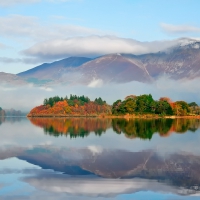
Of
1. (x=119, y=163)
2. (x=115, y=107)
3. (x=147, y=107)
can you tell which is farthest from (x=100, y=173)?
(x=115, y=107)

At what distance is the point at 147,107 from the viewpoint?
78.9 m

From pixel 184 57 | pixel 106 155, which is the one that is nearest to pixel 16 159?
pixel 106 155

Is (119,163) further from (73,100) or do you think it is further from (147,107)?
(73,100)

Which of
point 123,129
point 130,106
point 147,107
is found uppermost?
point 130,106

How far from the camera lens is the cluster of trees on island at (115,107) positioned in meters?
78.3

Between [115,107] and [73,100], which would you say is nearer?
[115,107]

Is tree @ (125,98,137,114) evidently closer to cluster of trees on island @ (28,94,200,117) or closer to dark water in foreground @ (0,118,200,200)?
cluster of trees on island @ (28,94,200,117)

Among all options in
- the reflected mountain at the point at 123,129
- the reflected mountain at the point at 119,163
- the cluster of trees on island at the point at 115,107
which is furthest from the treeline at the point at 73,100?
the reflected mountain at the point at 119,163

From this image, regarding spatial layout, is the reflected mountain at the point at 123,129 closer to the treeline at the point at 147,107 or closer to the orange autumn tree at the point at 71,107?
the treeline at the point at 147,107

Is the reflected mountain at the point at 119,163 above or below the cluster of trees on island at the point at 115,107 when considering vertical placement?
below

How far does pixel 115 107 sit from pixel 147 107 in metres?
7.93

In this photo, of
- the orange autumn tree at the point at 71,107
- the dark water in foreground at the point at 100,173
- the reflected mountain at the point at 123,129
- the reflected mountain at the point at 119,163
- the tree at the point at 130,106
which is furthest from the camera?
the orange autumn tree at the point at 71,107

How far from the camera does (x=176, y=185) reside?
8016mm

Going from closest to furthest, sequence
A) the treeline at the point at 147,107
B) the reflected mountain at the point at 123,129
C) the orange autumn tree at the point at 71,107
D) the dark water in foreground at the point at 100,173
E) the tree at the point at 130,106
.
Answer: the dark water in foreground at the point at 100,173 < the reflected mountain at the point at 123,129 < the treeline at the point at 147,107 < the tree at the point at 130,106 < the orange autumn tree at the point at 71,107
